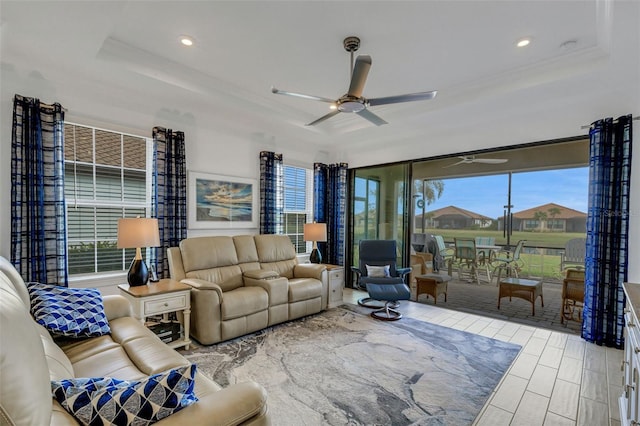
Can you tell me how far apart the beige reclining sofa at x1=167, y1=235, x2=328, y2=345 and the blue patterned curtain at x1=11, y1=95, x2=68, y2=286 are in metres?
1.05

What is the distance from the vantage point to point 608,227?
3.14m

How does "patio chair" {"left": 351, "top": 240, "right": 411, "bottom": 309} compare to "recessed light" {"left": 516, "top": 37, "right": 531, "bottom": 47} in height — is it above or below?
below

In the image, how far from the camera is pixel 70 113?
122 inches

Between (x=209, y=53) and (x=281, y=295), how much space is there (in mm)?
2731

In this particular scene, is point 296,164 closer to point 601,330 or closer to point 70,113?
point 70,113

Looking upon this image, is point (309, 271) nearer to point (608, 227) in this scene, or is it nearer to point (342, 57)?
point (342, 57)

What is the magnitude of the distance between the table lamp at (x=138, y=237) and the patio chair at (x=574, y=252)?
→ 660 cm

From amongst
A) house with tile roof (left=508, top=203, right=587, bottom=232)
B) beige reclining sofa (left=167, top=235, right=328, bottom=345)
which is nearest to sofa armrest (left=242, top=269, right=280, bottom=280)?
beige reclining sofa (left=167, top=235, right=328, bottom=345)

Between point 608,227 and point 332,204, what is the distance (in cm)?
382

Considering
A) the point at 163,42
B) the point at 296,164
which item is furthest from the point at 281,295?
the point at 163,42

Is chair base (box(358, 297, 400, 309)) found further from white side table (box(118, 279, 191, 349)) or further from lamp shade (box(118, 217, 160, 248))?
lamp shade (box(118, 217, 160, 248))

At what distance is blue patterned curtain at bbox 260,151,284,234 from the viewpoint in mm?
4730

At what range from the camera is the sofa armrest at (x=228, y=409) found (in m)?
1.05

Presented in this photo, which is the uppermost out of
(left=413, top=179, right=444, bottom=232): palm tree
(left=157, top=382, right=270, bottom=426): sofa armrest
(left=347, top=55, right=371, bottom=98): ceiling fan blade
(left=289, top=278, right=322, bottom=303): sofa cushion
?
(left=347, top=55, right=371, bottom=98): ceiling fan blade
